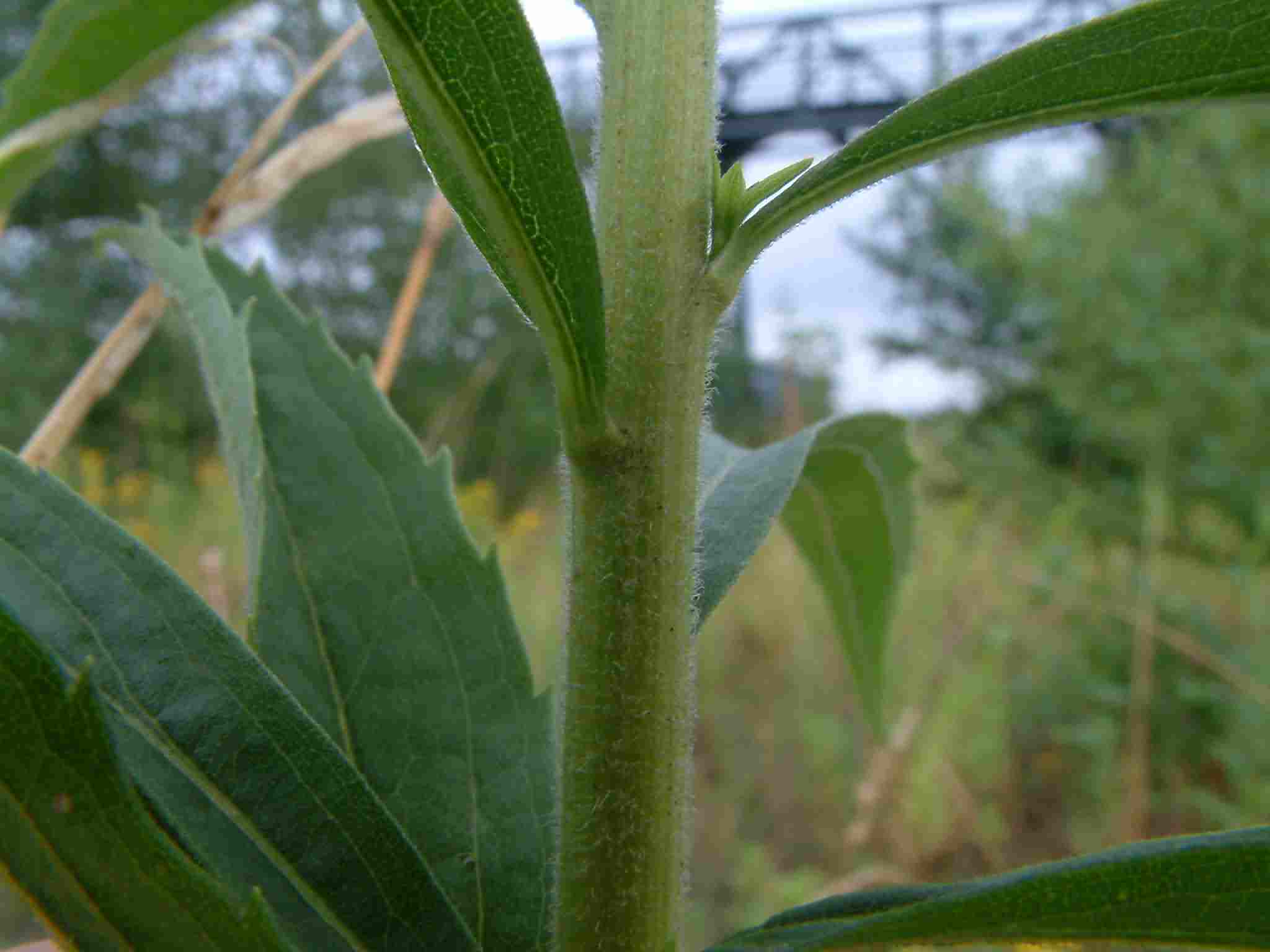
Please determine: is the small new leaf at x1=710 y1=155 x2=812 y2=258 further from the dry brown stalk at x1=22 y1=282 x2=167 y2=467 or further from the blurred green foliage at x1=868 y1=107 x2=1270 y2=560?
the blurred green foliage at x1=868 y1=107 x2=1270 y2=560

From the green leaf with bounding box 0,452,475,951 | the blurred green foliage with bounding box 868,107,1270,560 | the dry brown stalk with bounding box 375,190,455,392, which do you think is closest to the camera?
the green leaf with bounding box 0,452,475,951

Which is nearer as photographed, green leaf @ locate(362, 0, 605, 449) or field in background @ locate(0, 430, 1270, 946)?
green leaf @ locate(362, 0, 605, 449)

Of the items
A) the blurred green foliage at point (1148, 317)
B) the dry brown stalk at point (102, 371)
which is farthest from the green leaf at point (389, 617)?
the blurred green foliage at point (1148, 317)

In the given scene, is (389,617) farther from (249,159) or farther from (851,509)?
(249,159)

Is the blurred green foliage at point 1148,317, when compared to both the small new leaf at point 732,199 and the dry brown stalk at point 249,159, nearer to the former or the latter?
the dry brown stalk at point 249,159

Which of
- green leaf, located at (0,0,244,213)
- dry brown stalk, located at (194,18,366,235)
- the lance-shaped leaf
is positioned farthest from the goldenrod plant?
dry brown stalk, located at (194,18,366,235)

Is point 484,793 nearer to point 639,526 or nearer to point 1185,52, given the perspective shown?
point 639,526

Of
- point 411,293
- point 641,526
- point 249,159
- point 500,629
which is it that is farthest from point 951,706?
point 641,526
